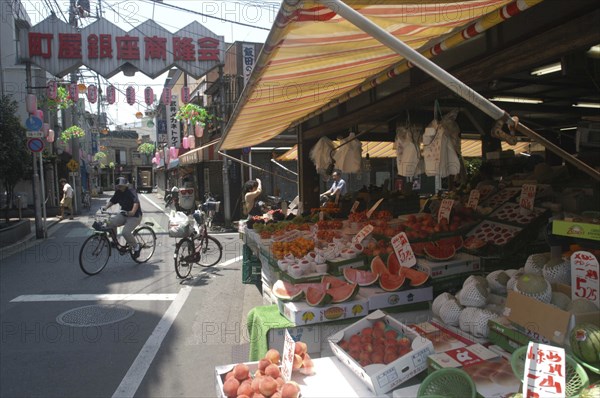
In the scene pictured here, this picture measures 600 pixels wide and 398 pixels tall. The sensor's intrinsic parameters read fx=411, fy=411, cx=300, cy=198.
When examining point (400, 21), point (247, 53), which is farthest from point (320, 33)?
point (247, 53)

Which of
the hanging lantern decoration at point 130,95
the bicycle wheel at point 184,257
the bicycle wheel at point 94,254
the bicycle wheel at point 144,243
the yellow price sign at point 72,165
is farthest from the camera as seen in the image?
the yellow price sign at point 72,165

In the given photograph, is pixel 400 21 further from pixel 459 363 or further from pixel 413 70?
pixel 459 363

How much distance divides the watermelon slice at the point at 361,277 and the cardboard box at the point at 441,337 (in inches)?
37.4

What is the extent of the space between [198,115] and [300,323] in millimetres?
15612

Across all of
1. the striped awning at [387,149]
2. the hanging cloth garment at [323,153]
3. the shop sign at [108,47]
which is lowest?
the hanging cloth garment at [323,153]

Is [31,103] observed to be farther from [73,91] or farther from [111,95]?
[111,95]

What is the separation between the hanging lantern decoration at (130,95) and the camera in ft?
51.2

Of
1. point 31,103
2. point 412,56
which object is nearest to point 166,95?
point 31,103

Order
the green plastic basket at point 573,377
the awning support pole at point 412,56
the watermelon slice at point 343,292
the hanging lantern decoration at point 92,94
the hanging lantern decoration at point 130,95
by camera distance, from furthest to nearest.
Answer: the hanging lantern decoration at point 92,94 → the hanging lantern decoration at point 130,95 → the watermelon slice at point 343,292 → the green plastic basket at point 573,377 → the awning support pole at point 412,56

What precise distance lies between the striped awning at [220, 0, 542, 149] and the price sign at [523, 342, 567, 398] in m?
1.93

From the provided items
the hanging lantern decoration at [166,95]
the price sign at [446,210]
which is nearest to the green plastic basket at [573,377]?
the price sign at [446,210]

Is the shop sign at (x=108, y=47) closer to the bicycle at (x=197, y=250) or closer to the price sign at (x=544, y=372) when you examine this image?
the bicycle at (x=197, y=250)

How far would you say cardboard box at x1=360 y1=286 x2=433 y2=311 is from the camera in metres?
3.75

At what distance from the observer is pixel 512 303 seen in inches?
107
